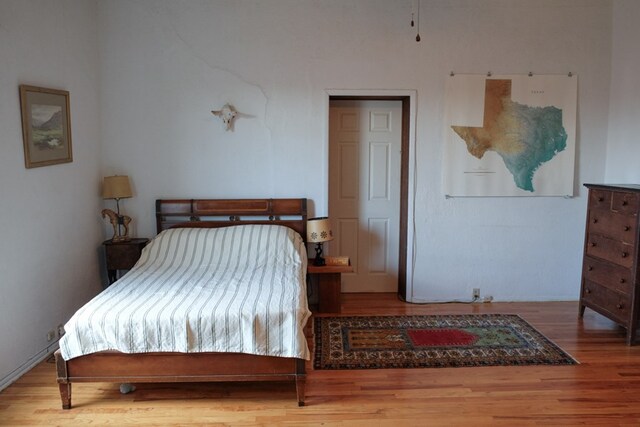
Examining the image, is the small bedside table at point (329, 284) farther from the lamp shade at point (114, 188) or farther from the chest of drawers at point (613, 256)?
the chest of drawers at point (613, 256)

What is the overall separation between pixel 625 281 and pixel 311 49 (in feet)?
9.95

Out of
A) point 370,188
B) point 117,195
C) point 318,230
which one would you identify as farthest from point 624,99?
point 117,195

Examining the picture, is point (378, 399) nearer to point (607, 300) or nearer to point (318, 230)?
point (318, 230)

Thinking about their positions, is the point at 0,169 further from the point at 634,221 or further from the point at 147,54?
the point at 634,221

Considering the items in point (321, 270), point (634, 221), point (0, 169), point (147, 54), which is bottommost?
point (321, 270)

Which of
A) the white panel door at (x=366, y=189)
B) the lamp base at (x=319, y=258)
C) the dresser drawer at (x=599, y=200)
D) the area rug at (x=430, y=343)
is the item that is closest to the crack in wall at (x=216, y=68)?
the white panel door at (x=366, y=189)

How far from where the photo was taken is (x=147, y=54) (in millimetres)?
4496

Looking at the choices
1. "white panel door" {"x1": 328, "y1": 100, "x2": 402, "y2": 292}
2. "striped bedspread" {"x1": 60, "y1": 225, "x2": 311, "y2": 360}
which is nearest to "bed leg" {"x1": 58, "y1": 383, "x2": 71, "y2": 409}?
"striped bedspread" {"x1": 60, "y1": 225, "x2": 311, "y2": 360}

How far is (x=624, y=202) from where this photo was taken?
3.90 metres

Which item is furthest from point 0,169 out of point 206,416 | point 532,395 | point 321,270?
point 532,395

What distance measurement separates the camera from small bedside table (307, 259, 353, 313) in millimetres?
4465

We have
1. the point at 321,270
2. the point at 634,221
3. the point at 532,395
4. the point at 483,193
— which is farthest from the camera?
the point at 483,193

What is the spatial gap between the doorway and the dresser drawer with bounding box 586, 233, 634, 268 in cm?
152

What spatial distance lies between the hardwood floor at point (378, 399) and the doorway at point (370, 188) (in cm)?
167
